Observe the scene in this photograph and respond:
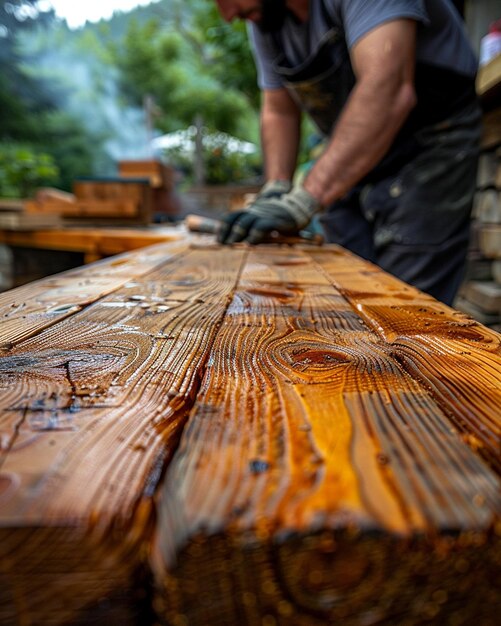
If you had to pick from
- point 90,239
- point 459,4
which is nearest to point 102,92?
point 459,4

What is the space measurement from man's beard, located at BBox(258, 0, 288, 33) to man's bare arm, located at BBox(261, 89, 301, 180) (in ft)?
1.57

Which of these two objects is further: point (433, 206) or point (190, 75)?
point (190, 75)

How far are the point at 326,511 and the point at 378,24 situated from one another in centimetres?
198

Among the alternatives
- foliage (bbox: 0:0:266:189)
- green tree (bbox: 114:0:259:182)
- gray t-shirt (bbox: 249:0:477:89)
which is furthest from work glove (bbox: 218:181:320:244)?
foliage (bbox: 0:0:266:189)

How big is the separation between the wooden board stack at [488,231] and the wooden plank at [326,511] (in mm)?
2636

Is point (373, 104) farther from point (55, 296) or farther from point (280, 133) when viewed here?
point (55, 296)

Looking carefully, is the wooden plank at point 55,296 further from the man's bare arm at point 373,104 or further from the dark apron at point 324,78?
the dark apron at point 324,78

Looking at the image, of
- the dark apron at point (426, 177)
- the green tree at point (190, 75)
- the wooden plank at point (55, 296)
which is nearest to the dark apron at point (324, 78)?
the dark apron at point (426, 177)

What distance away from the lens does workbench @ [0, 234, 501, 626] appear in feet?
0.94

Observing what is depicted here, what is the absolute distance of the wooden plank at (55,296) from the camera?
2.52ft

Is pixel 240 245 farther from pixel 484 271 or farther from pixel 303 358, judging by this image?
pixel 484 271

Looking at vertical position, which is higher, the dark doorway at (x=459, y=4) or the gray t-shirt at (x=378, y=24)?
the dark doorway at (x=459, y=4)

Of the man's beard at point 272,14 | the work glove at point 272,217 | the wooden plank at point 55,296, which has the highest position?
the man's beard at point 272,14

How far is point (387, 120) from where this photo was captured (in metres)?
1.91
